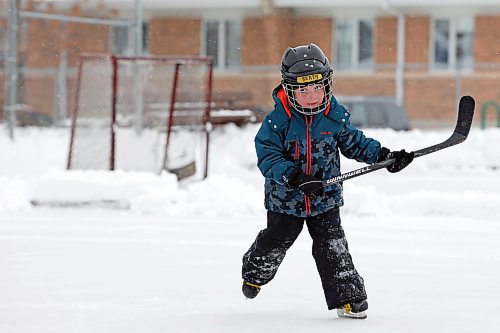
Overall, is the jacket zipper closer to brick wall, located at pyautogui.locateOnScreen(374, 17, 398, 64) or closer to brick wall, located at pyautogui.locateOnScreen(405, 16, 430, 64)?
brick wall, located at pyautogui.locateOnScreen(405, 16, 430, 64)

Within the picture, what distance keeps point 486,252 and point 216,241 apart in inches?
80.3

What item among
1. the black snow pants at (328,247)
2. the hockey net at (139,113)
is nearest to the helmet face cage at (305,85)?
the black snow pants at (328,247)

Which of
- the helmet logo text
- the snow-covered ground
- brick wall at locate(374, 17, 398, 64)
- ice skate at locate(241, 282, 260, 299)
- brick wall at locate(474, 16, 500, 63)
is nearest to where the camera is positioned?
the helmet logo text

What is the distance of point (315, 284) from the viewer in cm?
671

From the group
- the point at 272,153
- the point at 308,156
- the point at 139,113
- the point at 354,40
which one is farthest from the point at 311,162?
the point at 354,40

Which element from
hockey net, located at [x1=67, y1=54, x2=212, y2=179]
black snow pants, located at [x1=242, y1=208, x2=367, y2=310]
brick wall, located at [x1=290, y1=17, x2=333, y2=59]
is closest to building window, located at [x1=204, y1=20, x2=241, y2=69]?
brick wall, located at [x1=290, y1=17, x2=333, y2=59]

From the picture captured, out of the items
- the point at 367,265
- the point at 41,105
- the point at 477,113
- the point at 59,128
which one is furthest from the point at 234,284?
the point at 41,105

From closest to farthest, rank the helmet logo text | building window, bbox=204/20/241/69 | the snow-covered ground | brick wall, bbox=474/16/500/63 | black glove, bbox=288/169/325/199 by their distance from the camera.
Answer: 1. black glove, bbox=288/169/325/199
2. the helmet logo text
3. the snow-covered ground
4. brick wall, bbox=474/16/500/63
5. building window, bbox=204/20/241/69

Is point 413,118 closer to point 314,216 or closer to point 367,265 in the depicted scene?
point 367,265

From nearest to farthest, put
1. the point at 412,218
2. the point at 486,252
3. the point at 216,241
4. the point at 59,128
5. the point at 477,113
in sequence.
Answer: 1. the point at 486,252
2. the point at 216,241
3. the point at 412,218
4. the point at 59,128
5. the point at 477,113

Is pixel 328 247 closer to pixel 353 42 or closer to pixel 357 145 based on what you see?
pixel 357 145

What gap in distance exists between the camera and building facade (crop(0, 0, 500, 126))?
2812cm

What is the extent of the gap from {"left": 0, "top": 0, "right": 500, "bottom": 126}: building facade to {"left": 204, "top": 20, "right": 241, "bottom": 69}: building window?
0.03 meters

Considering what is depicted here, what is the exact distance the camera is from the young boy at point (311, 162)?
17.4ft
